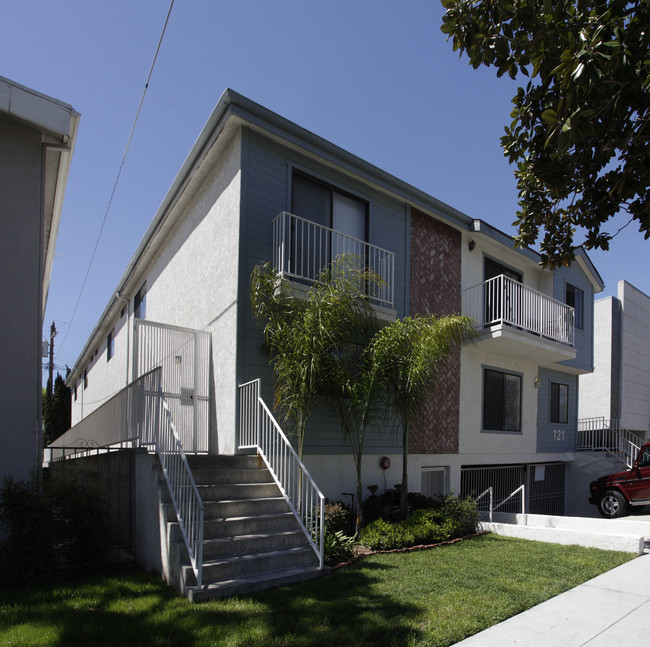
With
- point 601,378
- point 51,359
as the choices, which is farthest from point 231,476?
point 51,359

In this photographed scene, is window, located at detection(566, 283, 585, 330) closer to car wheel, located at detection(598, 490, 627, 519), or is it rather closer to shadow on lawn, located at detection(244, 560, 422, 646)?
car wheel, located at detection(598, 490, 627, 519)

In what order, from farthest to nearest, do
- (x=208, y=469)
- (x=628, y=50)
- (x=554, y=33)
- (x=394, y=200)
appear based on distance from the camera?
1. (x=394, y=200)
2. (x=208, y=469)
3. (x=554, y=33)
4. (x=628, y=50)

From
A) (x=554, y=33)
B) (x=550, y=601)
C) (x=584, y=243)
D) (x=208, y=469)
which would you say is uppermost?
(x=554, y=33)

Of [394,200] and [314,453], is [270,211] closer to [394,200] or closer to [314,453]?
[394,200]

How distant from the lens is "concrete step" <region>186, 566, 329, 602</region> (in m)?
5.11

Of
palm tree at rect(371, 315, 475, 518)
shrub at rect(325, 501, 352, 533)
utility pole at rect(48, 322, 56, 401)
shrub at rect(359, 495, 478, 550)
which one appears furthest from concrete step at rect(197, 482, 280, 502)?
utility pole at rect(48, 322, 56, 401)

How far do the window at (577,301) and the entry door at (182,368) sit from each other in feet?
41.1

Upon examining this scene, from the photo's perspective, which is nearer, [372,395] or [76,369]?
[372,395]

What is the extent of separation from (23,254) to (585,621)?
7.50m

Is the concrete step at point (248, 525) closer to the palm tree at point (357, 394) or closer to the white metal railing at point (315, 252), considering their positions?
the palm tree at point (357, 394)

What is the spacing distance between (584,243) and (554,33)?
8.65 feet

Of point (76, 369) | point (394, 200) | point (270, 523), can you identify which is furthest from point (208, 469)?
point (76, 369)

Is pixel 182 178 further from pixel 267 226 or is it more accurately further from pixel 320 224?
pixel 320 224

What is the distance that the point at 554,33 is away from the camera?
425cm
